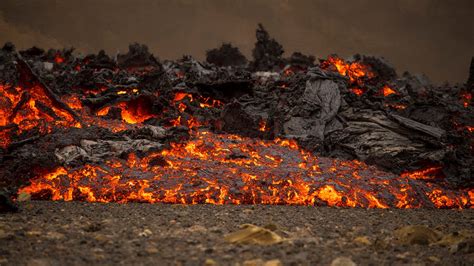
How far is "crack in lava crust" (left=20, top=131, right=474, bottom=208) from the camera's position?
8.47 metres

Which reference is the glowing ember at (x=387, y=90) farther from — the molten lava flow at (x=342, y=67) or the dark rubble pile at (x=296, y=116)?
the molten lava flow at (x=342, y=67)

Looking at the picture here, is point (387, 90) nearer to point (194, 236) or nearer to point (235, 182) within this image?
point (235, 182)

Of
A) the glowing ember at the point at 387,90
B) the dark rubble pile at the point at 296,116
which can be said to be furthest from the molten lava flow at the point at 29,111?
the glowing ember at the point at 387,90

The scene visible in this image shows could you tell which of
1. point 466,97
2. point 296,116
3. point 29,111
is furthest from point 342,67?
point 29,111

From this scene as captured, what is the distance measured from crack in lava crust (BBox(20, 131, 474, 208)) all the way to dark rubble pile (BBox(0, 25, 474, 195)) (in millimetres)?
1081

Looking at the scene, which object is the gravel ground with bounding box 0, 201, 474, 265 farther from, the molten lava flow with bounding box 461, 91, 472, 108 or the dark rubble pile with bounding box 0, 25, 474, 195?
the molten lava flow with bounding box 461, 91, 472, 108

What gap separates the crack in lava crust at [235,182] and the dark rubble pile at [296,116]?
42.6 inches

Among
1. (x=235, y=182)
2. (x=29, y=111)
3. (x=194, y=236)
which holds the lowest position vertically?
(x=194, y=236)

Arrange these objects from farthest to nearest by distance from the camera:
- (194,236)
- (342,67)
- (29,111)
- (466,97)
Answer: (466,97) < (342,67) < (29,111) < (194,236)

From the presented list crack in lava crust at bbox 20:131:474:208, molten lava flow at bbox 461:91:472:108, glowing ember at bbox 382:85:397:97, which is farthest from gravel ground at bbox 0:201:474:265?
molten lava flow at bbox 461:91:472:108

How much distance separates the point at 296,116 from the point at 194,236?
1028 centimetres

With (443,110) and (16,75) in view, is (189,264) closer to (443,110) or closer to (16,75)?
(16,75)

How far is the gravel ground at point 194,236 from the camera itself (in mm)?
4086

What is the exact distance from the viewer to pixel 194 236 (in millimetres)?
5062
